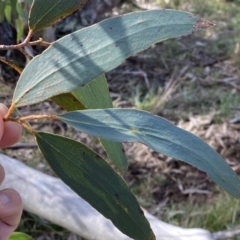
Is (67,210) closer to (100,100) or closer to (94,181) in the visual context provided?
(100,100)

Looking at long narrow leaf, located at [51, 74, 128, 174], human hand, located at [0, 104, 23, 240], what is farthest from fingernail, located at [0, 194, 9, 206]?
long narrow leaf, located at [51, 74, 128, 174]

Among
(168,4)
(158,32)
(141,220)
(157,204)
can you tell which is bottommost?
(168,4)

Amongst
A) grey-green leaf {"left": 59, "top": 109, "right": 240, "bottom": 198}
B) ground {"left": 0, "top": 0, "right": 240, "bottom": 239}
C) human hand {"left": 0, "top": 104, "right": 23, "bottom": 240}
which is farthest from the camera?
ground {"left": 0, "top": 0, "right": 240, "bottom": 239}

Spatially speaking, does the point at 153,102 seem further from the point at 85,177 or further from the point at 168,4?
the point at 85,177

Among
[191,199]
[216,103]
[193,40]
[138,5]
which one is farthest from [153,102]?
[138,5]

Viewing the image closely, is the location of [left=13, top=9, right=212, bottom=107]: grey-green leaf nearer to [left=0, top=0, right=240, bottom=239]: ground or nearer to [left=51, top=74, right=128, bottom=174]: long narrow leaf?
[left=51, top=74, right=128, bottom=174]: long narrow leaf

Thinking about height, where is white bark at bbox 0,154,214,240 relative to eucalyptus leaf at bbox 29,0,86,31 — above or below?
below
